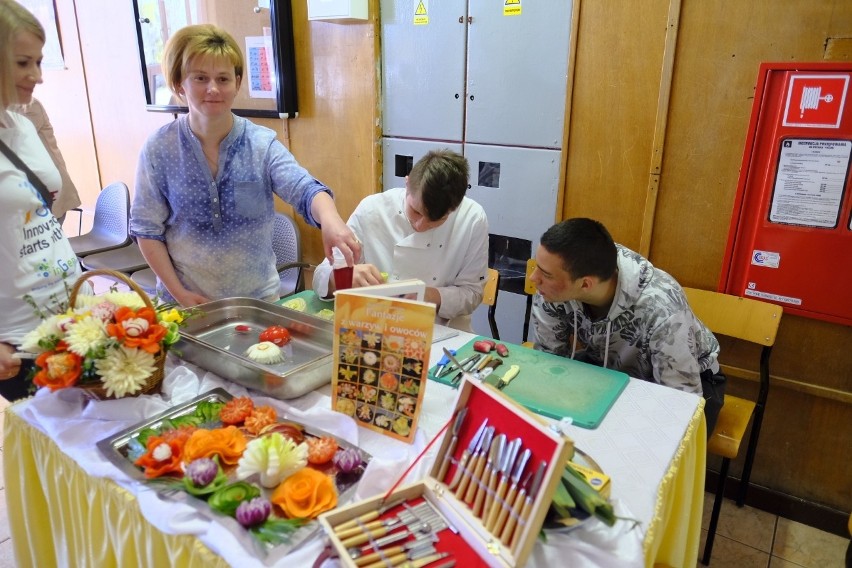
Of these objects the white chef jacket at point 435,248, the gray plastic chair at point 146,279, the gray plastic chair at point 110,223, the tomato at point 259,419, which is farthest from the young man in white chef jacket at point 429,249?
the gray plastic chair at point 110,223

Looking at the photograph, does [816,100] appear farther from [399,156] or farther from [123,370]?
[123,370]

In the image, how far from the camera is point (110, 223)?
3541mm

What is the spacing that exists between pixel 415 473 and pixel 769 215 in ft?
5.23

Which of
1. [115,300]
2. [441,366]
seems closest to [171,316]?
[115,300]

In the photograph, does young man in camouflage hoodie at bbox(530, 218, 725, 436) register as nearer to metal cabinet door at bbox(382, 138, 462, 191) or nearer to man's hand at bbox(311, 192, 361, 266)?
man's hand at bbox(311, 192, 361, 266)

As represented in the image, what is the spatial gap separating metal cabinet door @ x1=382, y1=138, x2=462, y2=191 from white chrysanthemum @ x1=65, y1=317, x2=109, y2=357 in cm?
188

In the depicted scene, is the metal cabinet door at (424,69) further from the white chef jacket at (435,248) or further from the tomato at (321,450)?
the tomato at (321,450)

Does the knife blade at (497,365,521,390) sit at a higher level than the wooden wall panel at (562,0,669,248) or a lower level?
lower

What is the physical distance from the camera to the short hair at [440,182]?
5.54 ft

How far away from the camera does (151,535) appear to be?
0.94 m

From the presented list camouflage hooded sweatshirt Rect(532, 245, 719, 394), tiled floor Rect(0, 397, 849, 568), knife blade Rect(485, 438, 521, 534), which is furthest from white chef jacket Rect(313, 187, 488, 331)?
tiled floor Rect(0, 397, 849, 568)

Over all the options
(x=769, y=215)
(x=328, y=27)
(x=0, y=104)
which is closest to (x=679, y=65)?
(x=769, y=215)

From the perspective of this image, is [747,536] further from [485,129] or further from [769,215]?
[485,129]

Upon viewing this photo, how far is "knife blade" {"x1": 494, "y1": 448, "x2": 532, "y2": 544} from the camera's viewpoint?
83 centimetres
